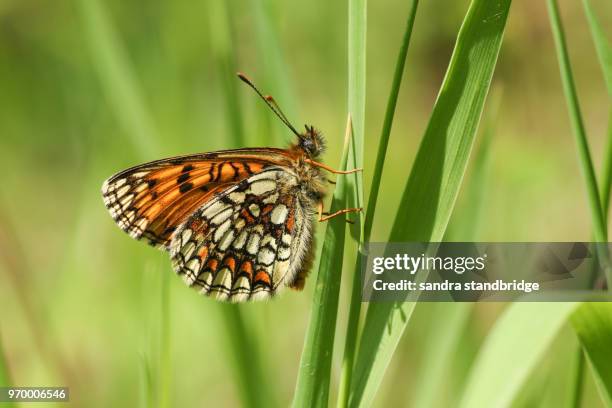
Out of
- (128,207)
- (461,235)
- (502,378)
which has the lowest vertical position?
(502,378)

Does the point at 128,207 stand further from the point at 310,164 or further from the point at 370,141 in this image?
the point at 370,141

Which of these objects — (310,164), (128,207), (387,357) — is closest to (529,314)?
(387,357)

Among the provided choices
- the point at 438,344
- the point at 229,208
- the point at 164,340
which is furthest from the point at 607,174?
the point at 229,208

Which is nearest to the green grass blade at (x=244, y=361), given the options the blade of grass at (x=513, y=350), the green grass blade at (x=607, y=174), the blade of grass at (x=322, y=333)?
the blade of grass at (x=322, y=333)

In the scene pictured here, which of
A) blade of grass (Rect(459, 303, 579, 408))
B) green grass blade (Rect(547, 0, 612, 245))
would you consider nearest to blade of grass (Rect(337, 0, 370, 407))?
blade of grass (Rect(459, 303, 579, 408))

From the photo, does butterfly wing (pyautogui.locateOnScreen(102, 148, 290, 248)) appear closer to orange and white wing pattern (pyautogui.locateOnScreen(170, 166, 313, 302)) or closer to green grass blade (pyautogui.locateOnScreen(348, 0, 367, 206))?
orange and white wing pattern (pyautogui.locateOnScreen(170, 166, 313, 302))

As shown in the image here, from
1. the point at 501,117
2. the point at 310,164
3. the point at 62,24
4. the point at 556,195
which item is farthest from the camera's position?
the point at 62,24
